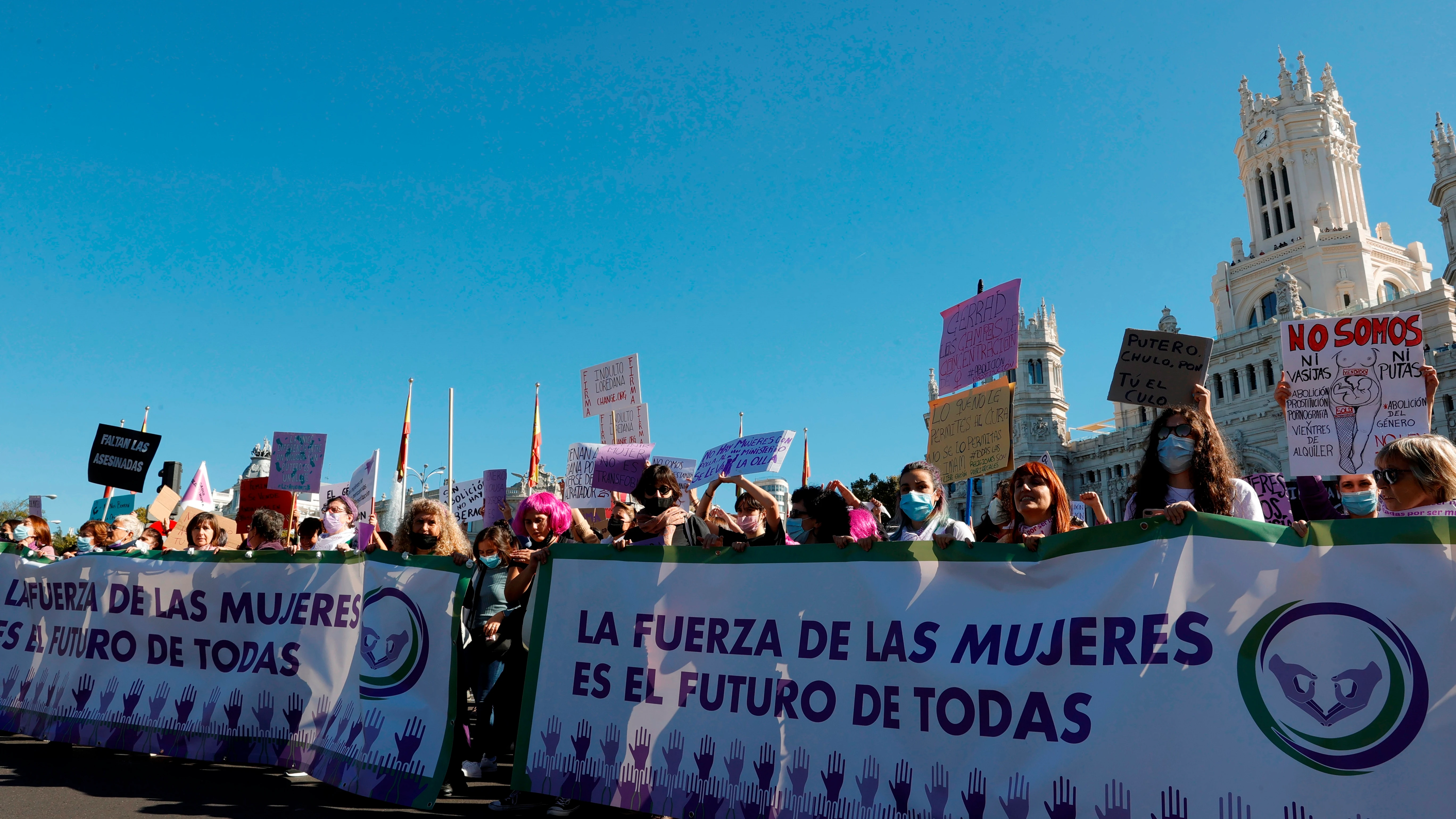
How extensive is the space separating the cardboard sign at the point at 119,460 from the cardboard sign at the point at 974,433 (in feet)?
34.9

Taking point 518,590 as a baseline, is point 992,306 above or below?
Result: above

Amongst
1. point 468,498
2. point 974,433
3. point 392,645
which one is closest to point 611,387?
point 468,498

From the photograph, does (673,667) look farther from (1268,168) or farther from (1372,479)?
(1268,168)

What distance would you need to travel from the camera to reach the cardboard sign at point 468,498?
1662cm

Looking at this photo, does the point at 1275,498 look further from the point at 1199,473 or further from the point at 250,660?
the point at 250,660

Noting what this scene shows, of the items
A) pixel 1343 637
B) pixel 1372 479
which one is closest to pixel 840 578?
pixel 1343 637

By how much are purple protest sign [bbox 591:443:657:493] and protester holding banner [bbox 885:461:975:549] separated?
4.58 m

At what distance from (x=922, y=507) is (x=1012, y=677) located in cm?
133

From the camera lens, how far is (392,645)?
5.40m

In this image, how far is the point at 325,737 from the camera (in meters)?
5.41

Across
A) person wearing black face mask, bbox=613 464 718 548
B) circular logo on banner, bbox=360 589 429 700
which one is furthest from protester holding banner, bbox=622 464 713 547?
circular logo on banner, bbox=360 589 429 700

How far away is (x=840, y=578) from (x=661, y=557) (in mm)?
1035

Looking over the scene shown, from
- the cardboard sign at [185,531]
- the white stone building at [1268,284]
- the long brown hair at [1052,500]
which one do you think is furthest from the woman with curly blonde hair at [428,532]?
the white stone building at [1268,284]

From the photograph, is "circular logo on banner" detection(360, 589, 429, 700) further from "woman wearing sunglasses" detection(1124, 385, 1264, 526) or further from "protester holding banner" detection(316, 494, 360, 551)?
"woman wearing sunglasses" detection(1124, 385, 1264, 526)
